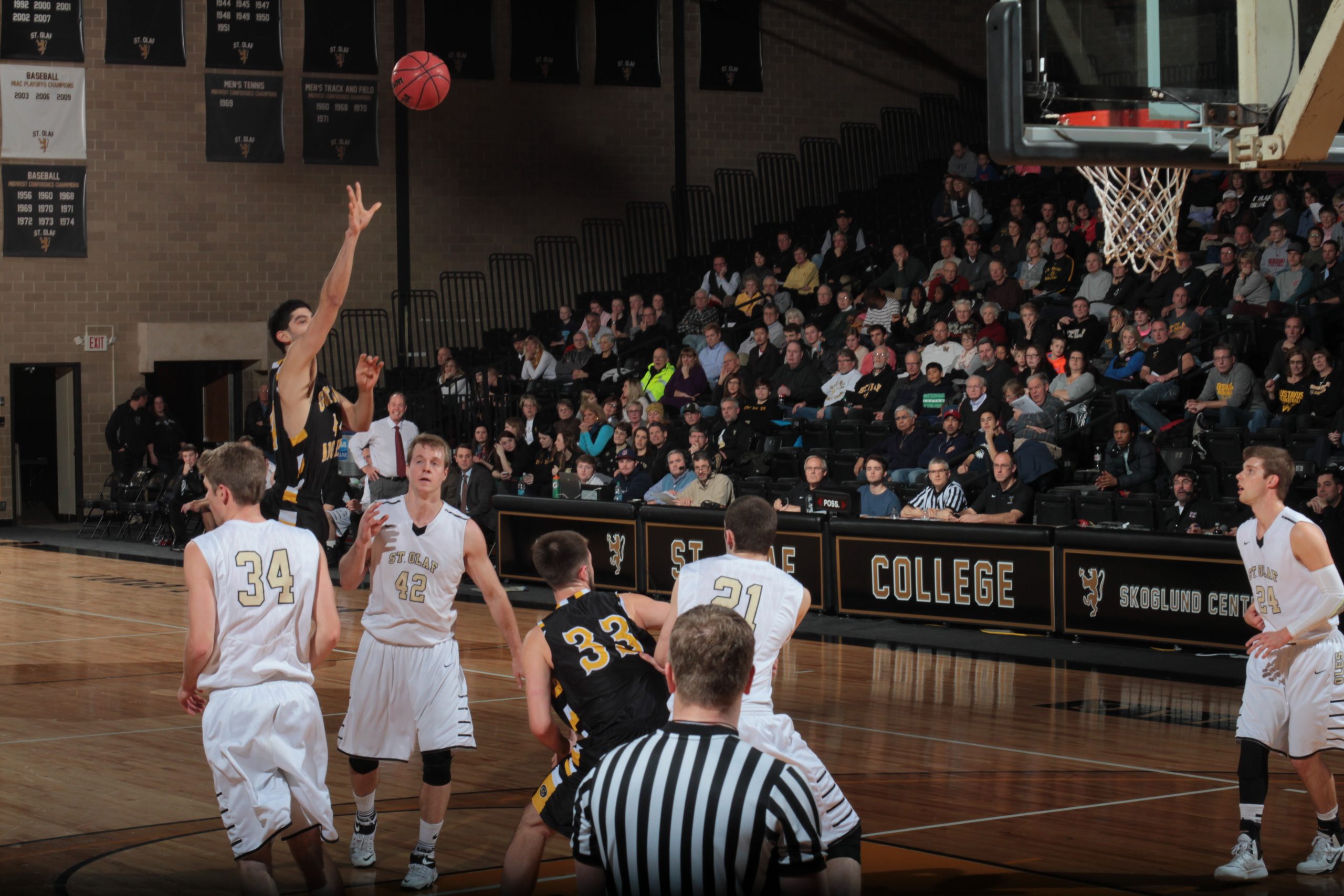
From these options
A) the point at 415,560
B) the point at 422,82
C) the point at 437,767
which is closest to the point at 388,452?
the point at 422,82

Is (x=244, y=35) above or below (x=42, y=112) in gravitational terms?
above

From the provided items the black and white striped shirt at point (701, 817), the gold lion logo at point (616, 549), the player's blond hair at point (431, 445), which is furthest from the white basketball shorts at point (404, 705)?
the gold lion logo at point (616, 549)

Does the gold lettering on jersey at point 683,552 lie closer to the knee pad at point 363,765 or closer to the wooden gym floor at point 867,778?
the wooden gym floor at point 867,778

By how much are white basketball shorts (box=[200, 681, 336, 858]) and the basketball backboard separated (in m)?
3.50

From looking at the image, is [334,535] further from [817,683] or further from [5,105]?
[5,105]

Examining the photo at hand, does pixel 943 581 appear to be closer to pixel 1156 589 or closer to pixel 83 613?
pixel 1156 589

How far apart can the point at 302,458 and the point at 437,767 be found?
4.46 ft

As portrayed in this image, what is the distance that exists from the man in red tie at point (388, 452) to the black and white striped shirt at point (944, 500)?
21.1 ft

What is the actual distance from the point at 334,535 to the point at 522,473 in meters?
2.17

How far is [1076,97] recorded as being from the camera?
6680mm

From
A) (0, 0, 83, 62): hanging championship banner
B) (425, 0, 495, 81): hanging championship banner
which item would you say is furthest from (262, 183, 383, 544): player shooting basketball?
(425, 0, 495, 81): hanging championship banner

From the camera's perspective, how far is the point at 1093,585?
1230cm

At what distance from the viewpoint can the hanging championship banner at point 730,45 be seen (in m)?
25.6

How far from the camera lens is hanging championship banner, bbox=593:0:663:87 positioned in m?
24.8
